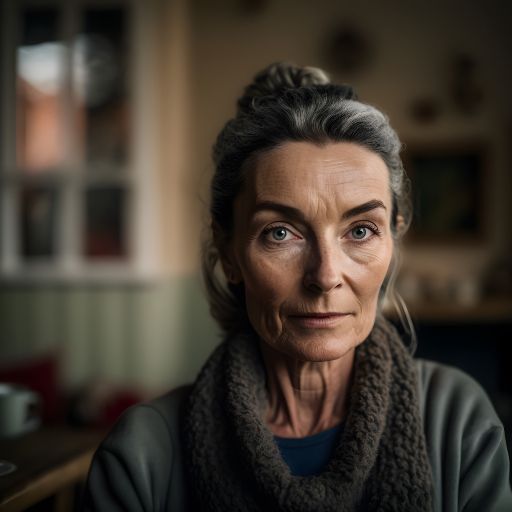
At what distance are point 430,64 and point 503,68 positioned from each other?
42cm

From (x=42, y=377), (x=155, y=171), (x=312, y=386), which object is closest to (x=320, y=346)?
(x=312, y=386)

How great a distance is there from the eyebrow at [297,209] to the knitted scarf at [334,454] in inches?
9.9

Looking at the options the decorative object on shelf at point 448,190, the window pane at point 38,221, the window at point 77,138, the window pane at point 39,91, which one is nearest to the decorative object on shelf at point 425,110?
the decorative object on shelf at point 448,190

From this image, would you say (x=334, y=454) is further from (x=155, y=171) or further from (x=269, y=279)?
(x=155, y=171)

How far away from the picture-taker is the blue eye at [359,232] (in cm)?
88

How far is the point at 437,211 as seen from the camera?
3369 millimetres

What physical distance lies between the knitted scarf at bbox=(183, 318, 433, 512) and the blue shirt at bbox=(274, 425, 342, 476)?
37 millimetres

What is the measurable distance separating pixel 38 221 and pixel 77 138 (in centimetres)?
54

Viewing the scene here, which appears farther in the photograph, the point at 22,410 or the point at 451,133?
the point at 451,133

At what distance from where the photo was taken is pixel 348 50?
134 inches

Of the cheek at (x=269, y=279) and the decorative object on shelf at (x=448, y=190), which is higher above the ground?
the decorative object on shelf at (x=448, y=190)

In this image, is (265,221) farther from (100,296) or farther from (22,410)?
(100,296)

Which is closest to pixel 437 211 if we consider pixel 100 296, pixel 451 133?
pixel 451 133

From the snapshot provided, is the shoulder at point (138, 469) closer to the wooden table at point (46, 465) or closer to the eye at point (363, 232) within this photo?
the wooden table at point (46, 465)
